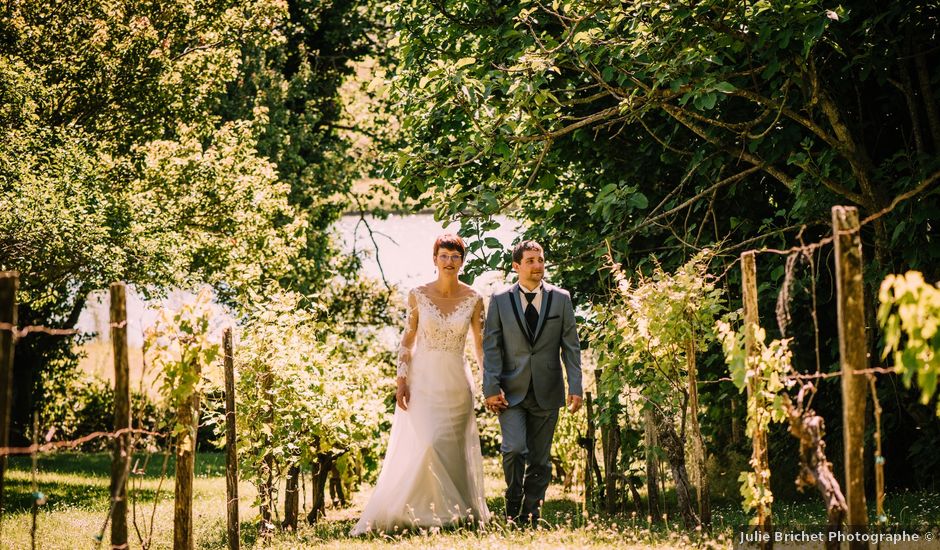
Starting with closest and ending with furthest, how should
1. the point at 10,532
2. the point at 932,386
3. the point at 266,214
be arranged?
the point at 932,386
the point at 10,532
the point at 266,214

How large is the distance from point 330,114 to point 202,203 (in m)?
7.17

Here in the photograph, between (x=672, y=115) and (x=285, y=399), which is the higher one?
(x=672, y=115)

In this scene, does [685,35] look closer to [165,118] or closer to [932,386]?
[932,386]

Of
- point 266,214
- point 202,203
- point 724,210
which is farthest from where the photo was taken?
point 266,214

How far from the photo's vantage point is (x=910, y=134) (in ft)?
30.1

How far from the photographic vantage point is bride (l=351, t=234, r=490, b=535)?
24.1 feet

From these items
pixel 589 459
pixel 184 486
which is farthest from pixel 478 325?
pixel 184 486

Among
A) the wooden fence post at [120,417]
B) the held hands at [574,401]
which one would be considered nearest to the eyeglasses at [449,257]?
the held hands at [574,401]

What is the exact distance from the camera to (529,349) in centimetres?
696

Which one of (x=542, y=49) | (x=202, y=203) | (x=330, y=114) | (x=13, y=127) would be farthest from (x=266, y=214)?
(x=542, y=49)

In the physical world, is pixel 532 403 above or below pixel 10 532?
above

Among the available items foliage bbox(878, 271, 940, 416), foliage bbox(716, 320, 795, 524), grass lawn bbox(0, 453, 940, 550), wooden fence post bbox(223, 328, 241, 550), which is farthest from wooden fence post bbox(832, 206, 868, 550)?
wooden fence post bbox(223, 328, 241, 550)

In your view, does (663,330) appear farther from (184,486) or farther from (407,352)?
(184,486)

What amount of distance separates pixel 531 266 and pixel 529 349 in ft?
2.04
